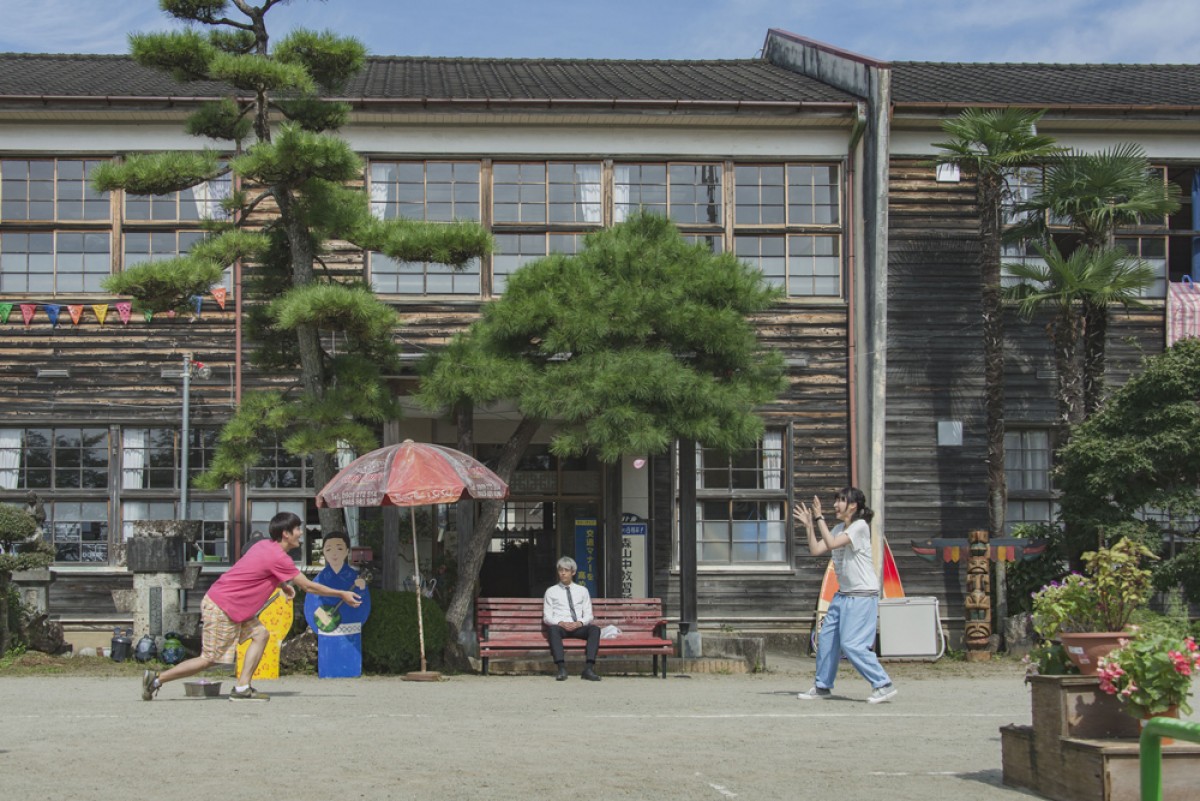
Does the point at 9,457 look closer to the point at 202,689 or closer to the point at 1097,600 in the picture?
the point at 202,689

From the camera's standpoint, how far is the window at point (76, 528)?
18.3 m

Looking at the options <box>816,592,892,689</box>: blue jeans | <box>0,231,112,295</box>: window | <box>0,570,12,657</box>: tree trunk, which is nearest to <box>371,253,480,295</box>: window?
<box>0,231,112,295</box>: window

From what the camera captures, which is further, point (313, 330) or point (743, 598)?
point (743, 598)

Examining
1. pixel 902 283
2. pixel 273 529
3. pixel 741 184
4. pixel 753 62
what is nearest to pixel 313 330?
pixel 273 529

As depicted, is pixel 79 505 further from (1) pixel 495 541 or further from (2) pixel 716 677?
(2) pixel 716 677

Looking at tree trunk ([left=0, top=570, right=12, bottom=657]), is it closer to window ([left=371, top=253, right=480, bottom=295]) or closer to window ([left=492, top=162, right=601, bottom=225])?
window ([left=371, top=253, right=480, bottom=295])

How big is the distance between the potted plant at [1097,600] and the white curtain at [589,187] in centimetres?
1195

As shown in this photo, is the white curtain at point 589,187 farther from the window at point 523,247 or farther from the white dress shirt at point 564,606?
the white dress shirt at point 564,606

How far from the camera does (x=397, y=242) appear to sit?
14070 mm

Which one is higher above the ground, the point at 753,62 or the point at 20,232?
the point at 753,62

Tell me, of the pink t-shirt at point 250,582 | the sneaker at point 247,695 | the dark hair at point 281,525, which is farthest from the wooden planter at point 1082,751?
the sneaker at point 247,695

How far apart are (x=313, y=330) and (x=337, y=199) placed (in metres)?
1.29

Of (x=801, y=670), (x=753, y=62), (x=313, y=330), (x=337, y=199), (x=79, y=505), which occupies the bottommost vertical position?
(x=801, y=670)

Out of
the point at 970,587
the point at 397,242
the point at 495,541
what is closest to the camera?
the point at 397,242
